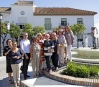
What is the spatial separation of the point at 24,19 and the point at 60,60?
97.2 ft

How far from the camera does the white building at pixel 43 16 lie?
36.7 m

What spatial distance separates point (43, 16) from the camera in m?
36.9

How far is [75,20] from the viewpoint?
3722 centimetres

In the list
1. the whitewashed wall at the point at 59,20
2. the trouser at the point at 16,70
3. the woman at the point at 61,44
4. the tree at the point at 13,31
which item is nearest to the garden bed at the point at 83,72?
the woman at the point at 61,44

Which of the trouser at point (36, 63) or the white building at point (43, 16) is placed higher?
the white building at point (43, 16)

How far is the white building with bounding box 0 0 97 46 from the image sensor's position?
3666 centimetres

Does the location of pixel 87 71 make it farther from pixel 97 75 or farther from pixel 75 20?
pixel 75 20

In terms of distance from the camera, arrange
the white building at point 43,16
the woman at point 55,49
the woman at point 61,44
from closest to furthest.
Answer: the woman at point 55,49, the woman at point 61,44, the white building at point 43,16

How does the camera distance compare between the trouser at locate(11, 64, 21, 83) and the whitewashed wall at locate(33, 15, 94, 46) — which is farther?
the whitewashed wall at locate(33, 15, 94, 46)

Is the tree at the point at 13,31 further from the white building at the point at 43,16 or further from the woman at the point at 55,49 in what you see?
the woman at the point at 55,49

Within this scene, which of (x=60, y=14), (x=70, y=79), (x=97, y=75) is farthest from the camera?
(x=60, y=14)

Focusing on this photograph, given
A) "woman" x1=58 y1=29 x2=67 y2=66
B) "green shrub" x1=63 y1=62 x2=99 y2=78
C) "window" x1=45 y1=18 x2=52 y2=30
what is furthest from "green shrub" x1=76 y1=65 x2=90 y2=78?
"window" x1=45 y1=18 x2=52 y2=30

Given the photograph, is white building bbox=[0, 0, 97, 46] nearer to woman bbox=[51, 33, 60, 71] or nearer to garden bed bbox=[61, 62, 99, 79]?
woman bbox=[51, 33, 60, 71]

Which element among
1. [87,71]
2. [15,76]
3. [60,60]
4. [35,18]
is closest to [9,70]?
[15,76]
